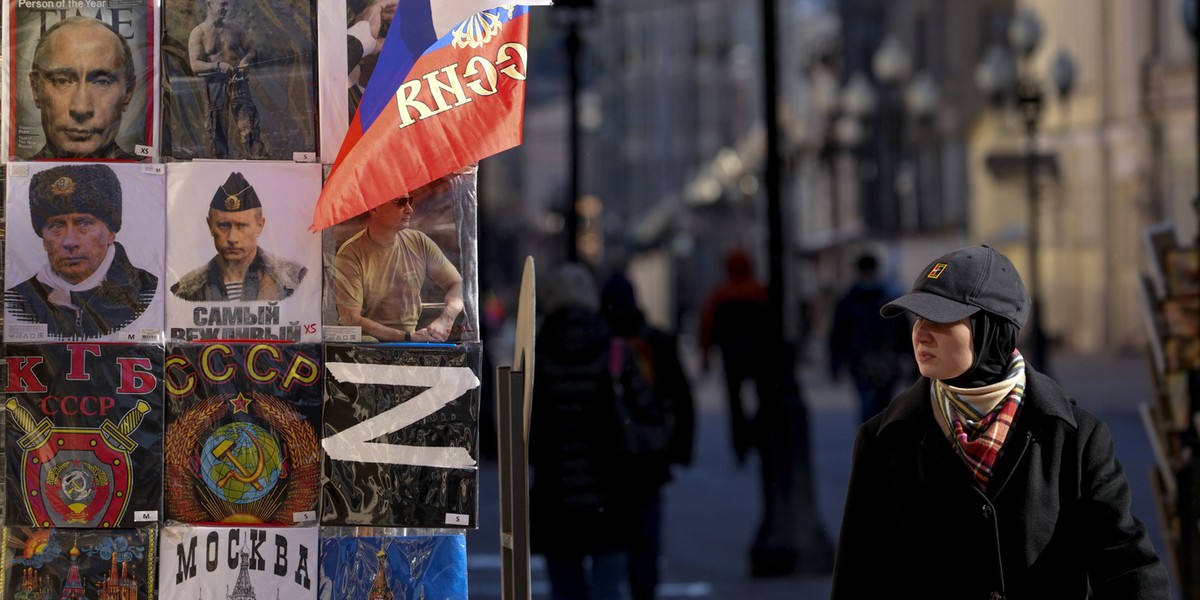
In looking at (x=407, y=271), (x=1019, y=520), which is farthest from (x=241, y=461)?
(x=1019, y=520)

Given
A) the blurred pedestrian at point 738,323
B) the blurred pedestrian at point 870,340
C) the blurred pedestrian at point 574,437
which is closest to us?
the blurred pedestrian at point 574,437

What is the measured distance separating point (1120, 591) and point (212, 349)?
230 centimetres

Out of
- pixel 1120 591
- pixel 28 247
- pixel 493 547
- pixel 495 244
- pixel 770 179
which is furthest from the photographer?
A: pixel 495 244

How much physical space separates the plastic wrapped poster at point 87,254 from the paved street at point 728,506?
6.41 m

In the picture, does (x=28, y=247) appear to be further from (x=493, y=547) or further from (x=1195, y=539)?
(x=493, y=547)

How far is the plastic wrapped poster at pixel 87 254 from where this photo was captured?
15.5 feet

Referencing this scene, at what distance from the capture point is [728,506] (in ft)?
51.5

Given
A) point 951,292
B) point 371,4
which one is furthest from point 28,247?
point 951,292

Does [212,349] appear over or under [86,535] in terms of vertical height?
over

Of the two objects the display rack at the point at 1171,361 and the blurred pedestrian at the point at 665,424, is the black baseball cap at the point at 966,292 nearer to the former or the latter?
the blurred pedestrian at the point at 665,424

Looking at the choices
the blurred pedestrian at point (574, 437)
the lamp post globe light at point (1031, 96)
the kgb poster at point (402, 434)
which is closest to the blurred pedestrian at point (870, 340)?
the lamp post globe light at point (1031, 96)

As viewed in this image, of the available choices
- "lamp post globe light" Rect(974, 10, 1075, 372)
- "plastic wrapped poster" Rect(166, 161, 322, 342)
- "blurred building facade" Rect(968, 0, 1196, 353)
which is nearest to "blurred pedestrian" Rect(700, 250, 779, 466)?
"lamp post globe light" Rect(974, 10, 1075, 372)

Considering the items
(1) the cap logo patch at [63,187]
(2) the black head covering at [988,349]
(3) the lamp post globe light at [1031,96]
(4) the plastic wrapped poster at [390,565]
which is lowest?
(4) the plastic wrapped poster at [390,565]

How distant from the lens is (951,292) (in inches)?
174
